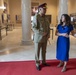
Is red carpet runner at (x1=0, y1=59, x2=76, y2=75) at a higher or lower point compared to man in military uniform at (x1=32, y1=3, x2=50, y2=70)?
lower

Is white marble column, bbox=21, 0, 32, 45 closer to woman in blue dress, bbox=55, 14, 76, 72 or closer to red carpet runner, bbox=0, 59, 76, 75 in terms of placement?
red carpet runner, bbox=0, 59, 76, 75

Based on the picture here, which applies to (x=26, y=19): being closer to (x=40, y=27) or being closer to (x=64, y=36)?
(x=40, y=27)

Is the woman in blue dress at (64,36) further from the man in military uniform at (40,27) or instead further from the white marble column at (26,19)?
the white marble column at (26,19)

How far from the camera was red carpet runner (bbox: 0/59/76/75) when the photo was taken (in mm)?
3814

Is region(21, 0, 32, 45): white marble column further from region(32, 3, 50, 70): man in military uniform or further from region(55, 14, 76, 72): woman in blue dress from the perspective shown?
region(55, 14, 76, 72): woman in blue dress

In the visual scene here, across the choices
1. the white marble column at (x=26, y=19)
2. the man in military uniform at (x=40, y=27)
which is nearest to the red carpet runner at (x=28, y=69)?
the man in military uniform at (x=40, y=27)

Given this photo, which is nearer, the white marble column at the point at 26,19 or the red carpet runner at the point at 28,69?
the red carpet runner at the point at 28,69

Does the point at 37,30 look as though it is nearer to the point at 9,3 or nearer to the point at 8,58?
the point at 8,58

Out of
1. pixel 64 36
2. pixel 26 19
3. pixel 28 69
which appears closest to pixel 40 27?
pixel 64 36

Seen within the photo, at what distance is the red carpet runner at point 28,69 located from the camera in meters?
3.81

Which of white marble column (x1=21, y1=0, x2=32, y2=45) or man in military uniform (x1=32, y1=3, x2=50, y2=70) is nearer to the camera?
man in military uniform (x1=32, y1=3, x2=50, y2=70)

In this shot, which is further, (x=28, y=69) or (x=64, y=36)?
(x=28, y=69)

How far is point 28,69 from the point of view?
160 inches

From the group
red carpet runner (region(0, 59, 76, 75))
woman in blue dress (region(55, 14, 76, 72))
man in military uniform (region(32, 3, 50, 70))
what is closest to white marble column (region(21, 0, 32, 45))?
red carpet runner (region(0, 59, 76, 75))
